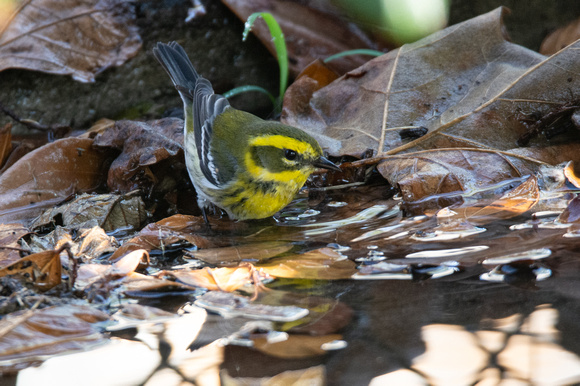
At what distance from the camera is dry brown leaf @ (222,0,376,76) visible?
5.46 m

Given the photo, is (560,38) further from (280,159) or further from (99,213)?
(99,213)

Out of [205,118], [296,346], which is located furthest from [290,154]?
[296,346]

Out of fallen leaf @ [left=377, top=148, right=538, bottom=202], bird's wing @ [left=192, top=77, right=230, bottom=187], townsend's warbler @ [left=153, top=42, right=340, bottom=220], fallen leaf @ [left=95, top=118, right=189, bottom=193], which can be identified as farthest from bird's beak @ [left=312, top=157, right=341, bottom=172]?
fallen leaf @ [left=95, top=118, right=189, bottom=193]

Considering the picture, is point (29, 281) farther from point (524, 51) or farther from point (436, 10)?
point (436, 10)

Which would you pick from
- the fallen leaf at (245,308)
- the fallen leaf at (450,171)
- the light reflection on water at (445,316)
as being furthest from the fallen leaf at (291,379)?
the fallen leaf at (450,171)

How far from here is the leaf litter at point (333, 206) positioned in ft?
8.84

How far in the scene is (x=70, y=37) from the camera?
5.15 meters

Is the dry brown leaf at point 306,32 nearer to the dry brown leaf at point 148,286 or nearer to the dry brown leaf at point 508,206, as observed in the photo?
the dry brown leaf at point 508,206

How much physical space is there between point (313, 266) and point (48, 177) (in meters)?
2.32

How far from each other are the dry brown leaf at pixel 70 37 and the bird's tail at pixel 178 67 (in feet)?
1.86

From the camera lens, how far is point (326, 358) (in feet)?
7.19

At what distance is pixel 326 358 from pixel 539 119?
2.73m

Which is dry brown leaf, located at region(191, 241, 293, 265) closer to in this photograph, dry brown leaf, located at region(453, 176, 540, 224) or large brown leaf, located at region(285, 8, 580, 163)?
dry brown leaf, located at region(453, 176, 540, 224)

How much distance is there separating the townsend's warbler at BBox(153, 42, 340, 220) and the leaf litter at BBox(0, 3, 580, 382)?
152 mm
